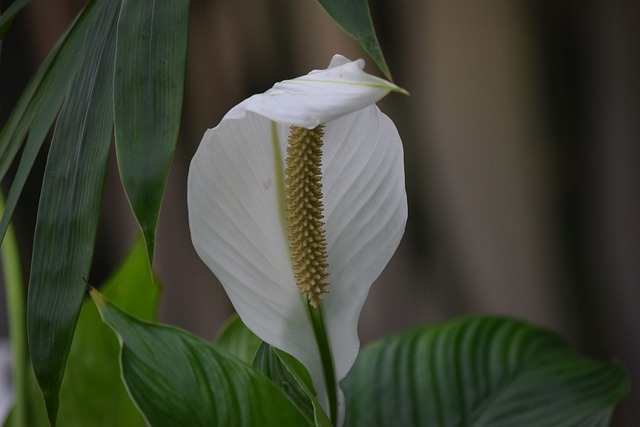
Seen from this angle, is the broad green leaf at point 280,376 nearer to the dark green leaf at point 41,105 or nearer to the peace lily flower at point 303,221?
the peace lily flower at point 303,221

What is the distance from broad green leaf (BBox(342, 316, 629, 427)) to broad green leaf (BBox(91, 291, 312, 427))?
5.9 inches

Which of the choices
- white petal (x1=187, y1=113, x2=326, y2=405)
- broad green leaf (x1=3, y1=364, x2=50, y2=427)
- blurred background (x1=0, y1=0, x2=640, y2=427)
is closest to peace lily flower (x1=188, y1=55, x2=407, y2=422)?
white petal (x1=187, y1=113, x2=326, y2=405)

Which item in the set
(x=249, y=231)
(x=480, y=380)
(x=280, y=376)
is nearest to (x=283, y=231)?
(x=249, y=231)

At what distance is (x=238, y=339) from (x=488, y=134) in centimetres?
44

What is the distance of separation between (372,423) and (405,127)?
0.44 metres

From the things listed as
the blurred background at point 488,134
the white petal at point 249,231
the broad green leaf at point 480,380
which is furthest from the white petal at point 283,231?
the blurred background at point 488,134

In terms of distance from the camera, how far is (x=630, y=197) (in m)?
0.80

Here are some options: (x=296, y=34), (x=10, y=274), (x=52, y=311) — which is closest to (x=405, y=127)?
(x=296, y=34)

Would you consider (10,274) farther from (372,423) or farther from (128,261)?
(372,423)

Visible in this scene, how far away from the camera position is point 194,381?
36 cm

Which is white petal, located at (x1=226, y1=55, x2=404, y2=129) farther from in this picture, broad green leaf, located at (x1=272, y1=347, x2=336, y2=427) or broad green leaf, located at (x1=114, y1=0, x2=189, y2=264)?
broad green leaf, located at (x1=272, y1=347, x2=336, y2=427)

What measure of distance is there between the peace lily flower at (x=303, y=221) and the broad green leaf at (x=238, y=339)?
17 cm

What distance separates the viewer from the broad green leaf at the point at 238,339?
0.52 metres

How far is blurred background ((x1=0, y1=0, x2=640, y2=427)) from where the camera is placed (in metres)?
0.78
